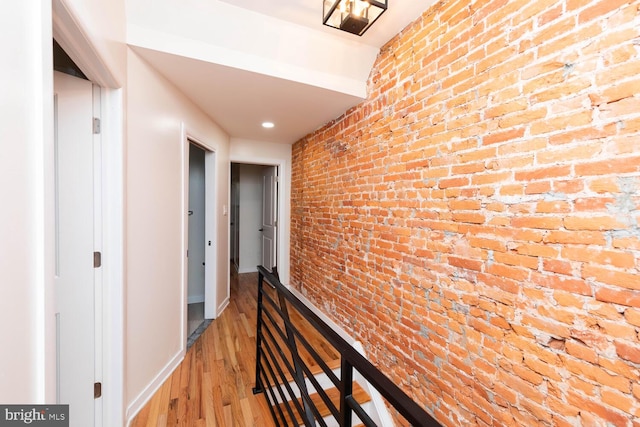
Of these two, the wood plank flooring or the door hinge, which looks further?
the wood plank flooring

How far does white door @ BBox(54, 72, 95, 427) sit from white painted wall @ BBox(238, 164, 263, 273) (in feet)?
12.3

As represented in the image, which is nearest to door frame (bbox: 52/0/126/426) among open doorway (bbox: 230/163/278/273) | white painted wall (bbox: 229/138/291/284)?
white painted wall (bbox: 229/138/291/284)

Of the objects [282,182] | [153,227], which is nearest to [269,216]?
[282,182]

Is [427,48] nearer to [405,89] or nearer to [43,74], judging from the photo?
[405,89]

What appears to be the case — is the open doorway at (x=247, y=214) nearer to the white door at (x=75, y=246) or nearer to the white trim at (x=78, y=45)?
the white door at (x=75, y=246)

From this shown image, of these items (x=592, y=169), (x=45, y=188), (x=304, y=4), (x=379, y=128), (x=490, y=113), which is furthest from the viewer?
(x=379, y=128)

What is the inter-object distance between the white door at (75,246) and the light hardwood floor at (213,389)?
1.48 feet

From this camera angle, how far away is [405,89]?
180 cm

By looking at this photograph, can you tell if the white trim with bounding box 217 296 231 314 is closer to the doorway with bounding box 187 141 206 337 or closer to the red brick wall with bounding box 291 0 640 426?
the doorway with bounding box 187 141 206 337

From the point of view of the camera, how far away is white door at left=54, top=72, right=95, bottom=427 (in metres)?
1.32

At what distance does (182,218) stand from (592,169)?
2.62 meters

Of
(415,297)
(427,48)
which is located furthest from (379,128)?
(415,297)

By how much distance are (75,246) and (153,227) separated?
1.65 feet

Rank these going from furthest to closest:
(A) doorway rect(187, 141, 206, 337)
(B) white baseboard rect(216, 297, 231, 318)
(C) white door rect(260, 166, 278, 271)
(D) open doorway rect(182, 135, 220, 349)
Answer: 1. (C) white door rect(260, 166, 278, 271)
2. (A) doorway rect(187, 141, 206, 337)
3. (B) white baseboard rect(216, 297, 231, 318)
4. (D) open doorway rect(182, 135, 220, 349)
